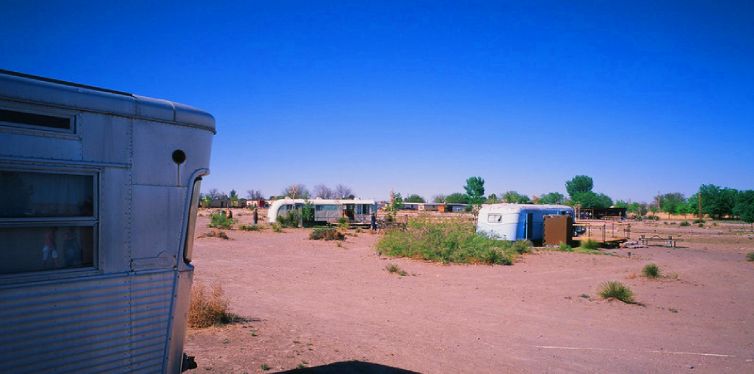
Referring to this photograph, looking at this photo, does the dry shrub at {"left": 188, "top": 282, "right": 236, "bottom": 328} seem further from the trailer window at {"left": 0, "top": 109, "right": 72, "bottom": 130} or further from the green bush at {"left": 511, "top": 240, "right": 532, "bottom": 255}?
the green bush at {"left": 511, "top": 240, "right": 532, "bottom": 255}

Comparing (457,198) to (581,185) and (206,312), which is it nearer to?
(581,185)

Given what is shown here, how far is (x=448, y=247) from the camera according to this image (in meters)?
18.7

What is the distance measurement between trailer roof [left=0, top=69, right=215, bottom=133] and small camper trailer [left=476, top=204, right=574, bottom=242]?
21.4m

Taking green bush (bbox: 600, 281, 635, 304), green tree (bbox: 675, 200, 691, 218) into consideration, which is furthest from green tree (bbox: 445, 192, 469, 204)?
green bush (bbox: 600, 281, 635, 304)

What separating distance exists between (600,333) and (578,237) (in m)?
21.2

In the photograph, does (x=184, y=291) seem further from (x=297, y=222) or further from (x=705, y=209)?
(x=705, y=209)

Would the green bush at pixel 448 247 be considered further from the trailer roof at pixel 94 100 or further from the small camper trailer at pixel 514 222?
the trailer roof at pixel 94 100

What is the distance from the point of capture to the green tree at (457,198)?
107850 millimetres

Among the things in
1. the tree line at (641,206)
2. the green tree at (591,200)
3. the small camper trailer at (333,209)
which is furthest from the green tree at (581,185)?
the small camper trailer at (333,209)

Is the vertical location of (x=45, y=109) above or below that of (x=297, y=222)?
above

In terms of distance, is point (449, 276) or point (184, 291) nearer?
point (184, 291)

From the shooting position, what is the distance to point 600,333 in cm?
800

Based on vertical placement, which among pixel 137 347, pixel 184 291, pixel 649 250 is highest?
pixel 184 291

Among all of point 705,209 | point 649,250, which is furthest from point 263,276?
point 705,209
